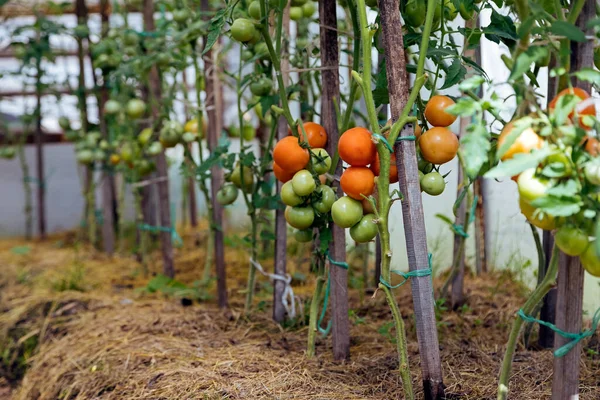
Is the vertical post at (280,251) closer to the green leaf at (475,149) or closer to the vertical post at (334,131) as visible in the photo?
the vertical post at (334,131)

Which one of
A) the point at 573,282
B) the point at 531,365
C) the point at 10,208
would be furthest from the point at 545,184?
the point at 10,208

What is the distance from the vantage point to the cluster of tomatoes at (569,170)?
853 millimetres

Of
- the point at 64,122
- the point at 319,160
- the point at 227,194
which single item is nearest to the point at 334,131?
the point at 319,160

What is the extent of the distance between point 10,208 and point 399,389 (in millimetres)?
4369

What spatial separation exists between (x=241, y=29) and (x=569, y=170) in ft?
2.87

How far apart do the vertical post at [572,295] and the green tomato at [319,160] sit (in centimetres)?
59

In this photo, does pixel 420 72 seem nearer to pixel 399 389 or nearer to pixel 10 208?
pixel 399 389

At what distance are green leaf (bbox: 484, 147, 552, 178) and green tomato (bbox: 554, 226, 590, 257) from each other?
122mm

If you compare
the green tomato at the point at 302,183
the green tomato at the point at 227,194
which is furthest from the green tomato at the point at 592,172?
the green tomato at the point at 227,194

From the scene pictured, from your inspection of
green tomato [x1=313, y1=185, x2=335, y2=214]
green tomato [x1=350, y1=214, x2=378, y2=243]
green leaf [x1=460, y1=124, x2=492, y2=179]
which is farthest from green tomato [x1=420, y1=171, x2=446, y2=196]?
green leaf [x1=460, y1=124, x2=492, y2=179]

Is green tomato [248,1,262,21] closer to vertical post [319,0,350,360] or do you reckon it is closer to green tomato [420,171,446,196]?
vertical post [319,0,350,360]

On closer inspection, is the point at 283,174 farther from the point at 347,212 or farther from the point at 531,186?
the point at 531,186

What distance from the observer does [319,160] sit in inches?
54.9

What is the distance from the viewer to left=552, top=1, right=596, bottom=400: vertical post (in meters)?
0.97
